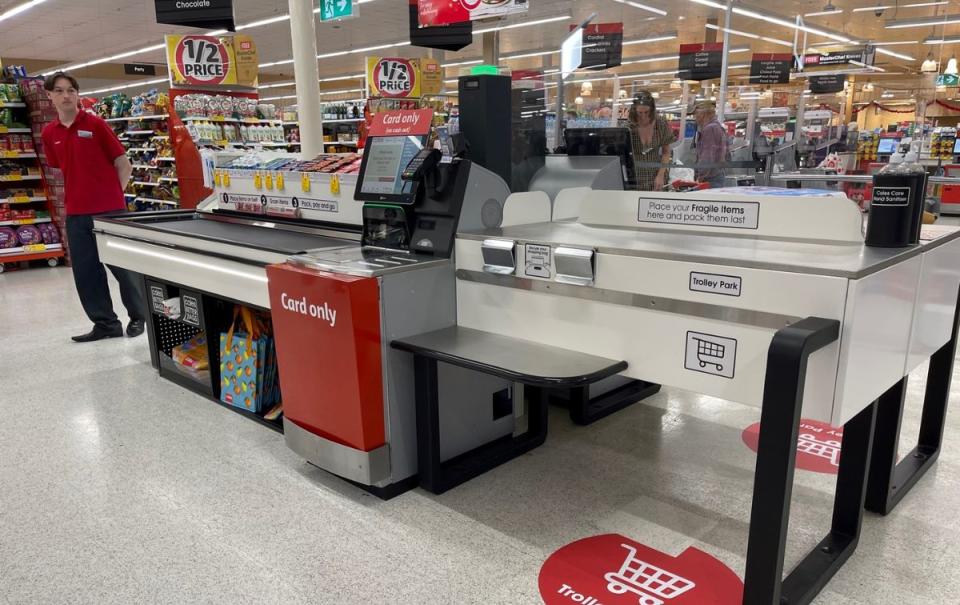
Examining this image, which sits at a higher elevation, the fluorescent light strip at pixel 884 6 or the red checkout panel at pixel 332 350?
the fluorescent light strip at pixel 884 6

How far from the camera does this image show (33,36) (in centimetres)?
1606

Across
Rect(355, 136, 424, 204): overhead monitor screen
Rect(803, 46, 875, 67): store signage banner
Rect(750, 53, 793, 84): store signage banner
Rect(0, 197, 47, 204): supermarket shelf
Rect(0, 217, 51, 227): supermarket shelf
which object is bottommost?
Rect(0, 217, 51, 227): supermarket shelf

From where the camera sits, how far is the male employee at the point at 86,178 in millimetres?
4449

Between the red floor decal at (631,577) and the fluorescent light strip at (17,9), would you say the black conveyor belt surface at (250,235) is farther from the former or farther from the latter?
the fluorescent light strip at (17,9)

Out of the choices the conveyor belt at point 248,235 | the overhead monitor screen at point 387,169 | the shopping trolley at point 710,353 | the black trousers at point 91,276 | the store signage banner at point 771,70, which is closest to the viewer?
the shopping trolley at point 710,353

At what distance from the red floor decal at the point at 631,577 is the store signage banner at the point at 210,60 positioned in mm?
8195

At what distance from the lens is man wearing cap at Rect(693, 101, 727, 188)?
258 inches

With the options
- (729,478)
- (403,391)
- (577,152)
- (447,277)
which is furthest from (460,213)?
(729,478)

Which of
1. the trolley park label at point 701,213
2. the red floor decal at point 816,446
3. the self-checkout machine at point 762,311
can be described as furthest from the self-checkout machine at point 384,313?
the red floor decal at point 816,446

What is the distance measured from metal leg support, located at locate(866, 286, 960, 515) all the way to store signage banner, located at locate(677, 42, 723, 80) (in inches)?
310

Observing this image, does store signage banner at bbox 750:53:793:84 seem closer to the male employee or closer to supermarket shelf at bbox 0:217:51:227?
the male employee

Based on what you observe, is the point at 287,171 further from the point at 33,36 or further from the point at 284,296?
the point at 33,36

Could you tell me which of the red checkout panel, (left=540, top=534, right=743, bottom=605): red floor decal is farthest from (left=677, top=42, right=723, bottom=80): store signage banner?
(left=540, top=534, right=743, bottom=605): red floor decal

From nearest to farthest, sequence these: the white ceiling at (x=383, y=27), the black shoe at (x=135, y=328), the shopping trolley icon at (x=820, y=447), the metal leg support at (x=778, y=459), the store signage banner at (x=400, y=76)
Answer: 1. the metal leg support at (x=778, y=459)
2. the shopping trolley icon at (x=820, y=447)
3. the black shoe at (x=135, y=328)
4. the store signage banner at (x=400, y=76)
5. the white ceiling at (x=383, y=27)
